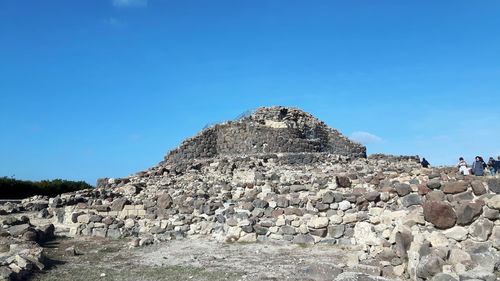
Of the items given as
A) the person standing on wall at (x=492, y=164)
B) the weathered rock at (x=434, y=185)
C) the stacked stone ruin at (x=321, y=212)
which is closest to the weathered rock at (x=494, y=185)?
the stacked stone ruin at (x=321, y=212)

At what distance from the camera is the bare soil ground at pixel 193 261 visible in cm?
837

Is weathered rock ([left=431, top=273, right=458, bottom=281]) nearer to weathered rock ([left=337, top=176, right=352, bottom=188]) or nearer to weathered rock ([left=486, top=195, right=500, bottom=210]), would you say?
weathered rock ([left=486, top=195, right=500, bottom=210])

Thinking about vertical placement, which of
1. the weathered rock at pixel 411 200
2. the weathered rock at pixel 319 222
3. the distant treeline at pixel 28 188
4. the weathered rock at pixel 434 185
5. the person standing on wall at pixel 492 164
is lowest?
the weathered rock at pixel 319 222

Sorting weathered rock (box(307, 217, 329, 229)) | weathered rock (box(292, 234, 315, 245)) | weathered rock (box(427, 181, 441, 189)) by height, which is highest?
weathered rock (box(427, 181, 441, 189))

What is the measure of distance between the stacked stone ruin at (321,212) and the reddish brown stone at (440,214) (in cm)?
2

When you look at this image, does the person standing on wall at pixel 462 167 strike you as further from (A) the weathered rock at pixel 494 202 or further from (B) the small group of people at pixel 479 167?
(A) the weathered rock at pixel 494 202

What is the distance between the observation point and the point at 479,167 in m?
19.1

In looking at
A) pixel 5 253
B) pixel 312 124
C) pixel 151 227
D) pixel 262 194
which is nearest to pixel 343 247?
pixel 262 194

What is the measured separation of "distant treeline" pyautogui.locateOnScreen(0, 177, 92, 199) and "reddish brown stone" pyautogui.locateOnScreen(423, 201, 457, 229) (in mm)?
25142

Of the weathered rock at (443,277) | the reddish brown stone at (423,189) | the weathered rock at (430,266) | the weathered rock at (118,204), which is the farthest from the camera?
the weathered rock at (118,204)

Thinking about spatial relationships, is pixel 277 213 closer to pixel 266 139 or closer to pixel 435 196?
pixel 435 196

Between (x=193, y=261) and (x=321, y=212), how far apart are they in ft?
11.4

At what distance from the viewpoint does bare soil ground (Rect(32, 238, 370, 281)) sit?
27.5 feet

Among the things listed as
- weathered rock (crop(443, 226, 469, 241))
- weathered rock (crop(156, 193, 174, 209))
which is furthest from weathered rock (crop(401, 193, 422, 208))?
weathered rock (crop(156, 193, 174, 209))
